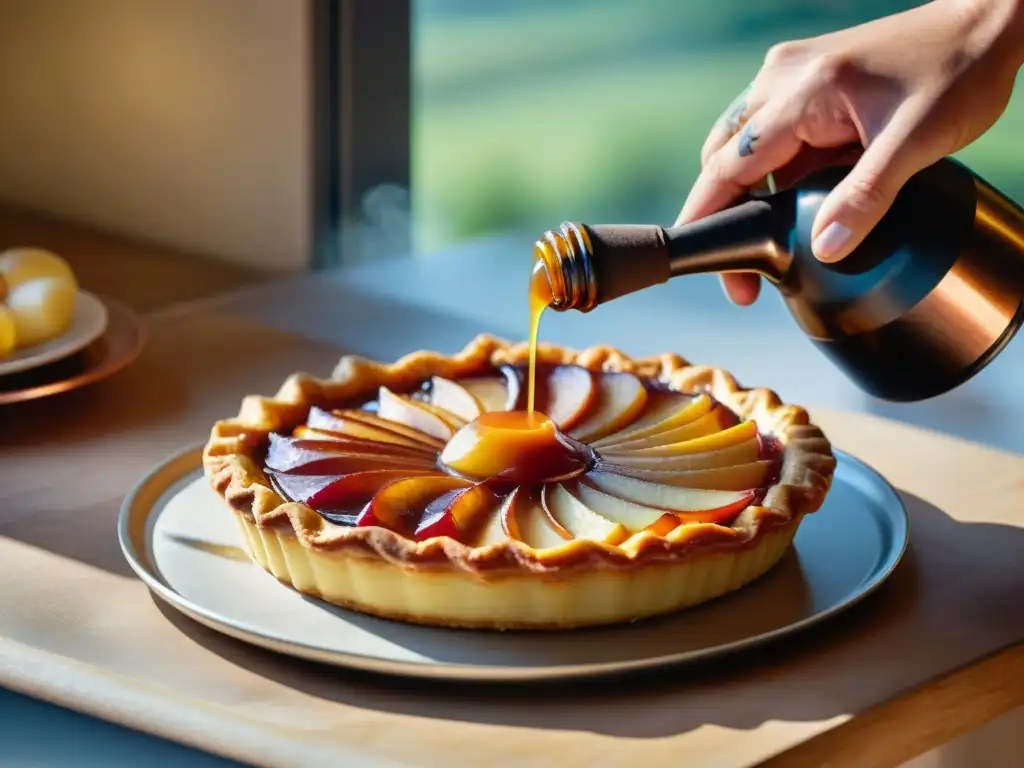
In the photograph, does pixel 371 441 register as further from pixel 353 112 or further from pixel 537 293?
pixel 353 112

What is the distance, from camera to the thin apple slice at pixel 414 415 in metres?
1.54

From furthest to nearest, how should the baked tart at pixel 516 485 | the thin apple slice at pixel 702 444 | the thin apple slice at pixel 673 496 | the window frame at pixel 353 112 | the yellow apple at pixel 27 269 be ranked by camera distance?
the window frame at pixel 353 112 → the yellow apple at pixel 27 269 → the thin apple slice at pixel 702 444 → the thin apple slice at pixel 673 496 → the baked tart at pixel 516 485

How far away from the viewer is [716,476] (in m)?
1.41

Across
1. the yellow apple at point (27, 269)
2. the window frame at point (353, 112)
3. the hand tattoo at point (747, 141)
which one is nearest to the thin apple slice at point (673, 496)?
the hand tattoo at point (747, 141)

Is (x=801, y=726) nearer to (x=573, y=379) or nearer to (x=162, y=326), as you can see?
(x=573, y=379)

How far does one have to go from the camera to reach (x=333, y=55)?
2.57m

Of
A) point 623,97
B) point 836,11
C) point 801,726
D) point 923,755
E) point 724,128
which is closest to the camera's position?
point 801,726

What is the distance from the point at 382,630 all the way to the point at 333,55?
1.52 metres

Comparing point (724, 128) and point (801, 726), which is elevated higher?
point (724, 128)

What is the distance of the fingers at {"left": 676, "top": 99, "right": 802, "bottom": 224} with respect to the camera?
58.7 inches

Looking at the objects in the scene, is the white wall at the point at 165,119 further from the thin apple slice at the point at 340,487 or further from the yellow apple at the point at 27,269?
the thin apple slice at the point at 340,487

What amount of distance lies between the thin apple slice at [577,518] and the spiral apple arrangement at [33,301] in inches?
31.0

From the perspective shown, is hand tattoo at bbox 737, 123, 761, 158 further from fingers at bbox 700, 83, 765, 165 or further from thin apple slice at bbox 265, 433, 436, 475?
thin apple slice at bbox 265, 433, 436, 475

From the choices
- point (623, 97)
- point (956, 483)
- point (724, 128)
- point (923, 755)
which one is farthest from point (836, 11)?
point (923, 755)
